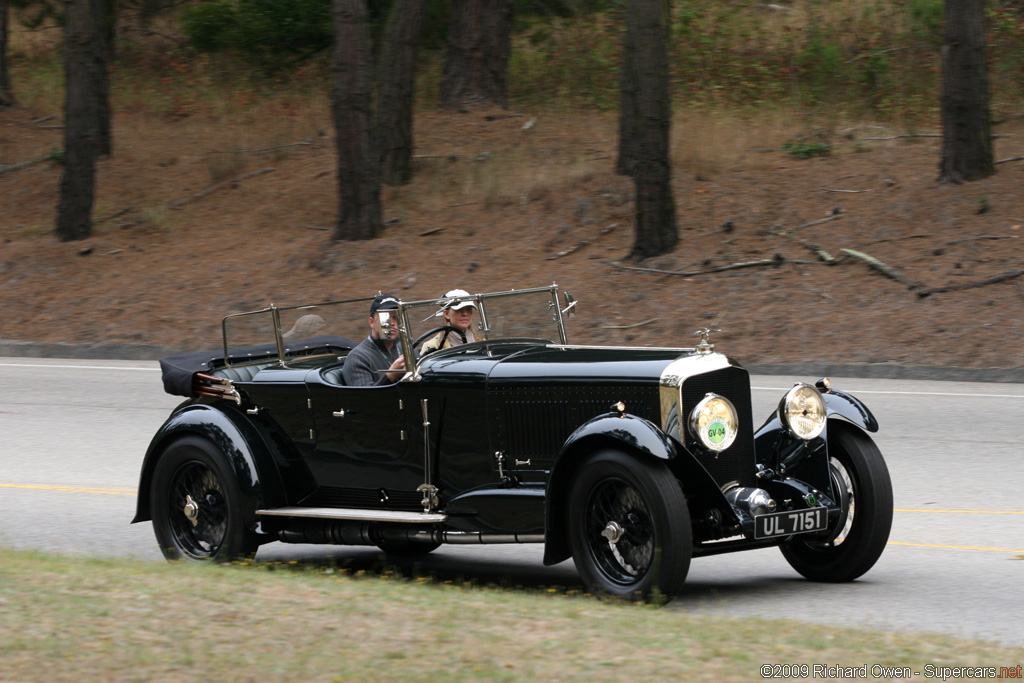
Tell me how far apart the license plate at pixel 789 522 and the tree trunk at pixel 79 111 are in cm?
1915

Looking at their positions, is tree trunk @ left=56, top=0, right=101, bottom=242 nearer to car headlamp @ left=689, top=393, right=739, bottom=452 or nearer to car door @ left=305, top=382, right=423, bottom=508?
car door @ left=305, top=382, right=423, bottom=508

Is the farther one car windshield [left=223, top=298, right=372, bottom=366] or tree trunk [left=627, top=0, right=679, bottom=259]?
tree trunk [left=627, top=0, right=679, bottom=259]

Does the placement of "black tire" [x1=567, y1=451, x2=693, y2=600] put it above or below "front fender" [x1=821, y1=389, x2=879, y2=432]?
below

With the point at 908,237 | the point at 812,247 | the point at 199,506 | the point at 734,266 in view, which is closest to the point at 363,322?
the point at 199,506

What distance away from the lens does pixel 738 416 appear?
668cm

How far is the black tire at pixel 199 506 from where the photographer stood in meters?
7.44

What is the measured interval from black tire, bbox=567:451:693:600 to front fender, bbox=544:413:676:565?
59 mm

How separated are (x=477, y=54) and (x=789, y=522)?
21.2 m

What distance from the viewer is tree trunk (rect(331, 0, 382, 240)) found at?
67.4 feet

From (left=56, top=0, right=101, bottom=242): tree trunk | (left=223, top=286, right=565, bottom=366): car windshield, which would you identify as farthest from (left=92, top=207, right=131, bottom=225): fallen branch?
(left=223, top=286, right=565, bottom=366): car windshield

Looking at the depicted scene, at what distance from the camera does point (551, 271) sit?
64.5 feet

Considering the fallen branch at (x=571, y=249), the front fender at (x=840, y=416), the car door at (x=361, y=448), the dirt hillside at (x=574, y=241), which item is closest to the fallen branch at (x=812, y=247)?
the dirt hillside at (x=574, y=241)

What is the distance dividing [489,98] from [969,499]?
19.2 metres

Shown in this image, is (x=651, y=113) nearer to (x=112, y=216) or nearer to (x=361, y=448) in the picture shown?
(x=112, y=216)
